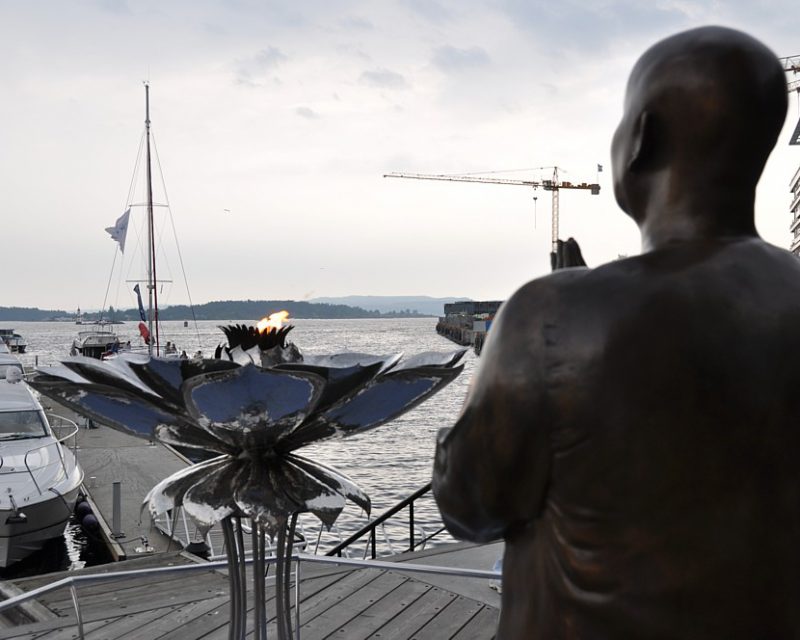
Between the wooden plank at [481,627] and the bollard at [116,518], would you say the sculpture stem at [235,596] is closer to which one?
the wooden plank at [481,627]

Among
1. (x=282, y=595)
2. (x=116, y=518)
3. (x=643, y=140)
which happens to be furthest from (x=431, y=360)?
(x=116, y=518)

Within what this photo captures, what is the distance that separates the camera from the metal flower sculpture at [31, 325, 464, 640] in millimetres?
2629

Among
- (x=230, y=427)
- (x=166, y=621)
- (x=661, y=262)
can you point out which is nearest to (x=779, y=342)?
(x=661, y=262)

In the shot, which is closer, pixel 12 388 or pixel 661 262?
pixel 661 262

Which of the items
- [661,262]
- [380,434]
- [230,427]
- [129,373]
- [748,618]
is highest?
[661,262]

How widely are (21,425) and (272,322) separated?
42.9 ft

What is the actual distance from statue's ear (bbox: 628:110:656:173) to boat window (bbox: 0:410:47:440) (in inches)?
585

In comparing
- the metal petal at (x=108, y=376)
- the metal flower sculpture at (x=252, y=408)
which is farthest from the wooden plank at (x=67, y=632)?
the metal petal at (x=108, y=376)

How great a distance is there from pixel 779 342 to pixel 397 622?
4193 millimetres

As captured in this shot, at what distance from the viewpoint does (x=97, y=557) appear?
1496 centimetres

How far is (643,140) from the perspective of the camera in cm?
158

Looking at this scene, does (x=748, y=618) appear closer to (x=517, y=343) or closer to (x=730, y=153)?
(x=517, y=343)

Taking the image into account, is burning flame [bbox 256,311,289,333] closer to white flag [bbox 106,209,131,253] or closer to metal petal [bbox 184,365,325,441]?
metal petal [bbox 184,365,325,441]

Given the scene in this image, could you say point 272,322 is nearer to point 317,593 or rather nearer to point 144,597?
point 317,593
